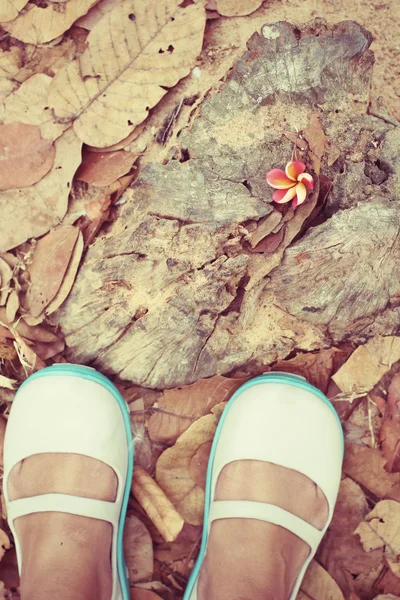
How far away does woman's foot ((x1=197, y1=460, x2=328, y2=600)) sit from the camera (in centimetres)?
163

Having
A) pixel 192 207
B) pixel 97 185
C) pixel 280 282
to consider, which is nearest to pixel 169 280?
pixel 192 207

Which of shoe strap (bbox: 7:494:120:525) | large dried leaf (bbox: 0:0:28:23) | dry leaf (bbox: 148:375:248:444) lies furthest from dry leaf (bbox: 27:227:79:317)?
large dried leaf (bbox: 0:0:28:23)

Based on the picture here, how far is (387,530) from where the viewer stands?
64.9 inches

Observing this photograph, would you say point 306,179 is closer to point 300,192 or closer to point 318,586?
point 300,192

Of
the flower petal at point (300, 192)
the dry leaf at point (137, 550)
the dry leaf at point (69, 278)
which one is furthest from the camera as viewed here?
the dry leaf at point (137, 550)

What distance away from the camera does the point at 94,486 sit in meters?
1.71

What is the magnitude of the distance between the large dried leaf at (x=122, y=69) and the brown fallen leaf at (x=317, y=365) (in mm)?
1003

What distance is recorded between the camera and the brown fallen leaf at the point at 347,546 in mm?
1673

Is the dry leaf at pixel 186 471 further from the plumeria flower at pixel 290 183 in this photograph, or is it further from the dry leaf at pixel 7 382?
the plumeria flower at pixel 290 183

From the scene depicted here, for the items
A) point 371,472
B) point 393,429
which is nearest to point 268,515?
point 371,472

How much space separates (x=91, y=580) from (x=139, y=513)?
0.26 meters

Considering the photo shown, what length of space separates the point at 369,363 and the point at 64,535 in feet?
4.03

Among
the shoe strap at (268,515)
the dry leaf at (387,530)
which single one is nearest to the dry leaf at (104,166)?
the shoe strap at (268,515)

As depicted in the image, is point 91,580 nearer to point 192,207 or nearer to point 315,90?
point 192,207
